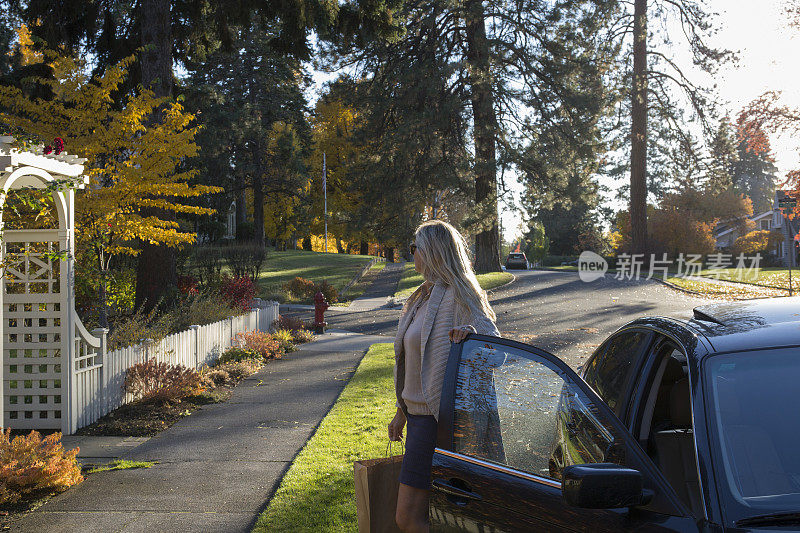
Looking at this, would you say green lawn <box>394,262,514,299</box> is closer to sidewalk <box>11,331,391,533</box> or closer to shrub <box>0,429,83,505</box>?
sidewalk <box>11,331,391,533</box>

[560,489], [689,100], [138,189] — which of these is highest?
[689,100]

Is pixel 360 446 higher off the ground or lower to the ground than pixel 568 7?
lower

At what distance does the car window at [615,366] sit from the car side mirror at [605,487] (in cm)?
123

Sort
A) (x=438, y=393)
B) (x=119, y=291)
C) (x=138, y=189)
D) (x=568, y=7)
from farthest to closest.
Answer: (x=568, y=7) → (x=119, y=291) → (x=138, y=189) → (x=438, y=393)

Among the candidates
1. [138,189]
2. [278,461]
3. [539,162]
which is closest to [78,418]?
[278,461]

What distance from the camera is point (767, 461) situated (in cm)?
242

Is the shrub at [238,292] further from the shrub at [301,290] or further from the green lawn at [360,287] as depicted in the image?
the shrub at [301,290]

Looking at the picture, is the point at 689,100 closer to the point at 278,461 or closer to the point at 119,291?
the point at 119,291

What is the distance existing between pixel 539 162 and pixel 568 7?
20.8ft

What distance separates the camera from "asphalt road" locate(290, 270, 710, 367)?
15.9 metres

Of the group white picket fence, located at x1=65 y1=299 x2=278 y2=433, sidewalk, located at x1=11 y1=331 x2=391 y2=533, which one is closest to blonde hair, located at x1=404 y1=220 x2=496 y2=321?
sidewalk, located at x1=11 y1=331 x2=391 y2=533

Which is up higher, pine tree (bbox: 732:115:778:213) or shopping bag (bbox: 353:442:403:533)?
pine tree (bbox: 732:115:778:213)

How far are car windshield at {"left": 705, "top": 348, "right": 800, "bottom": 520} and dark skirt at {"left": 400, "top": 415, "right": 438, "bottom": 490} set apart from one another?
1.51m

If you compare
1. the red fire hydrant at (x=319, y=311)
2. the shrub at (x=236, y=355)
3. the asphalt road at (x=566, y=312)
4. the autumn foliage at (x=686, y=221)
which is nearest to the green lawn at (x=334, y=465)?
the shrub at (x=236, y=355)
